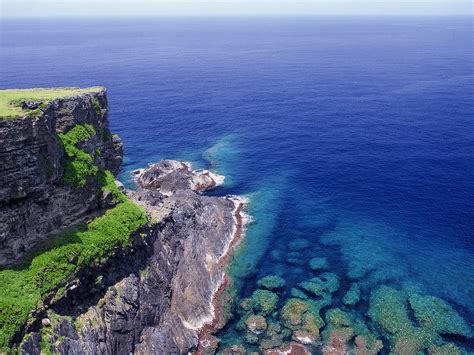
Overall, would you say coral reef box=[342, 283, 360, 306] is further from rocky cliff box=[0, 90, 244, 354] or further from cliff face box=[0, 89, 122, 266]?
cliff face box=[0, 89, 122, 266]

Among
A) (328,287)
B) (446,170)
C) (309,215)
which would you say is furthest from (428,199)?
(328,287)

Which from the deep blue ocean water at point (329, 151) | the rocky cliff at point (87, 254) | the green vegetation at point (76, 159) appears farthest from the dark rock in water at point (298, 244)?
the green vegetation at point (76, 159)

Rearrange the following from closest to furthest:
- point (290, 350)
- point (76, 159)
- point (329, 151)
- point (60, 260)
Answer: point (60, 260) → point (76, 159) → point (290, 350) → point (329, 151)

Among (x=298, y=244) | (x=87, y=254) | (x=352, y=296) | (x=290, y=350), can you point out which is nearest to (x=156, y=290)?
(x=87, y=254)

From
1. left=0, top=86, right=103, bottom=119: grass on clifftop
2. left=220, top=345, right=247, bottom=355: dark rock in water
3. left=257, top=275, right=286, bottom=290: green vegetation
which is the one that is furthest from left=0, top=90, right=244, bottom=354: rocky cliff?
left=257, top=275, right=286, bottom=290: green vegetation

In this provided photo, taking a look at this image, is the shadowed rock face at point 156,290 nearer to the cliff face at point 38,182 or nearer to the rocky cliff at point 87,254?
the rocky cliff at point 87,254

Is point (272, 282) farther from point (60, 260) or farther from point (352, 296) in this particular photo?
point (60, 260)
